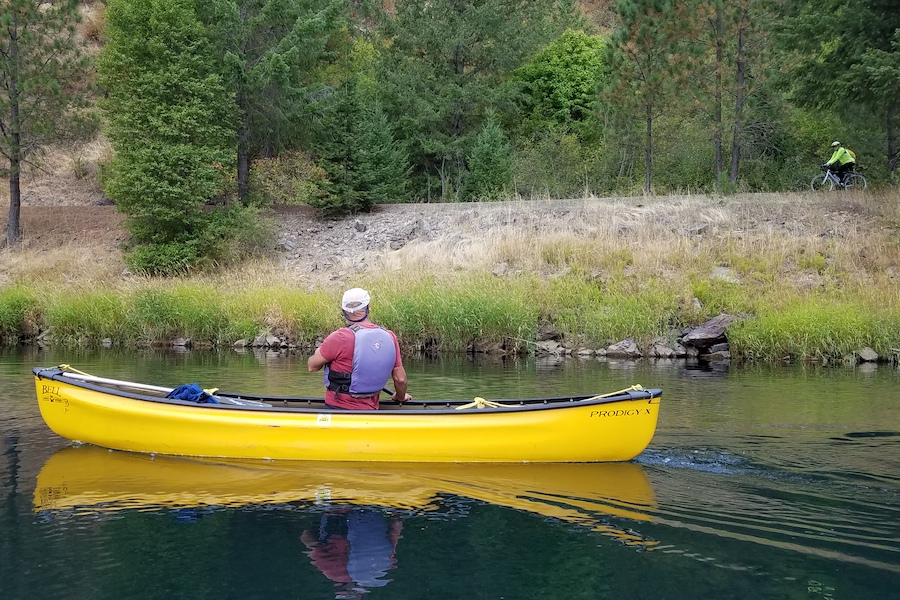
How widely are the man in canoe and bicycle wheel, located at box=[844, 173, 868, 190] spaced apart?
18851 mm

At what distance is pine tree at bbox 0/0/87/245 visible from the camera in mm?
27125

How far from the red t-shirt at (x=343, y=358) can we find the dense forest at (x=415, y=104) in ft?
48.1

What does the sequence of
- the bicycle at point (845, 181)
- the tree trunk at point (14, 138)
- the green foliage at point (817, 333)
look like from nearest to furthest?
the green foliage at point (817, 333) < the bicycle at point (845, 181) < the tree trunk at point (14, 138)

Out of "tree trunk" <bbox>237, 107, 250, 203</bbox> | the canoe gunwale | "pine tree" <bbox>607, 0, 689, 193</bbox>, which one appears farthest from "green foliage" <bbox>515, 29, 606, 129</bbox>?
the canoe gunwale

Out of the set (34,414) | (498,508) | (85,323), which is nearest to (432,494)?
(498,508)

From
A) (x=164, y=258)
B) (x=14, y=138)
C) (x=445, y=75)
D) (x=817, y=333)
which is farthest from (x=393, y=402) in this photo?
(x=445, y=75)

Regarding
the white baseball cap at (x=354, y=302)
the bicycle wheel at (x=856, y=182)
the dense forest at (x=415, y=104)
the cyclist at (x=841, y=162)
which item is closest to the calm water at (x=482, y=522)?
the white baseball cap at (x=354, y=302)

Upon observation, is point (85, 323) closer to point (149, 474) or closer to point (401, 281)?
point (401, 281)

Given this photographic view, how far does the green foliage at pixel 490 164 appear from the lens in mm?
30656

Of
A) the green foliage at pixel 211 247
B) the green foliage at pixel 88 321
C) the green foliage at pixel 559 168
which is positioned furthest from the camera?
the green foliage at pixel 559 168

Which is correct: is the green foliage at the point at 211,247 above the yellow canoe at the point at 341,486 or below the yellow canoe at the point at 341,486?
above

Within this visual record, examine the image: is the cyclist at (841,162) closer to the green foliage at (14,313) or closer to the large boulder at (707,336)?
the large boulder at (707,336)

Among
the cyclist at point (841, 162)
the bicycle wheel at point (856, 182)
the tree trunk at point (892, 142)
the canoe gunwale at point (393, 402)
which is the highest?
the tree trunk at point (892, 142)

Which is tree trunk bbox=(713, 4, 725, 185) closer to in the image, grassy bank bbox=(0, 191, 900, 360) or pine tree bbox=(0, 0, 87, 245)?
grassy bank bbox=(0, 191, 900, 360)
